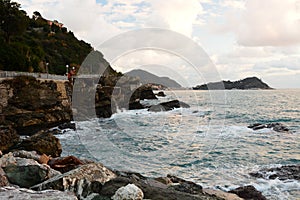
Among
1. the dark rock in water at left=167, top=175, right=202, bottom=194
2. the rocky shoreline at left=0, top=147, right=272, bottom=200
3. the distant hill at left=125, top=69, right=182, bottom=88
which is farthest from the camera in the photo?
the distant hill at left=125, top=69, right=182, bottom=88

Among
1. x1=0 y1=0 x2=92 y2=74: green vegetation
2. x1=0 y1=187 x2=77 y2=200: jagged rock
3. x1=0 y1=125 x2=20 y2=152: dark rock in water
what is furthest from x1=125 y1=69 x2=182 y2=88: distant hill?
x1=0 y1=0 x2=92 y2=74: green vegetation

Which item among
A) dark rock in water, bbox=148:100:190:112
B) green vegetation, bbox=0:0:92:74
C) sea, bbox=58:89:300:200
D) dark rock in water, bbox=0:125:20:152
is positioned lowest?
sea, bbox=58:89:300:200

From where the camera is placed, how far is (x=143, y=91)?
6278cm

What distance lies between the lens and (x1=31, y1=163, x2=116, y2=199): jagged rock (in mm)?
5016

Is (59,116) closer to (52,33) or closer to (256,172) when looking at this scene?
(256,172)

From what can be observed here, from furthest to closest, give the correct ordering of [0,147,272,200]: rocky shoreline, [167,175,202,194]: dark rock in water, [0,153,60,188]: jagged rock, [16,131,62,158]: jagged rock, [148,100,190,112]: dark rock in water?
[148,100,190,112]: dark rock in water
[16,131,62,158]: jagged rock
[167,175,202,194]: dark rock in water
[0,153,60,188]: jagged rock
[0,147,272,200]: rocky shoreline

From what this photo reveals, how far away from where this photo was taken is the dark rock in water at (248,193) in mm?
9337

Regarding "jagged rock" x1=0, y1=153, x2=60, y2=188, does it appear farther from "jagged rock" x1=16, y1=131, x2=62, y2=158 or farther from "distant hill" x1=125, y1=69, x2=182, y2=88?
"distant hill" x1=125, y1=69, x2=182, y2=88

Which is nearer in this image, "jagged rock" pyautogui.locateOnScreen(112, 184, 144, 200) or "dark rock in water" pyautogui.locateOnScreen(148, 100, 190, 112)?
"jagged rock" pyautogui.locateOnScreen(112, 184, 144, 200)

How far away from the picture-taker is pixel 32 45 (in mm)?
51531

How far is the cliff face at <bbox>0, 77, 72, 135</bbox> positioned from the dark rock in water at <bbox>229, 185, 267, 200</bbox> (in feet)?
54.1

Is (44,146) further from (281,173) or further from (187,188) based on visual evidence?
(281,173)

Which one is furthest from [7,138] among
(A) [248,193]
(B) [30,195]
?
(B) [30,195]

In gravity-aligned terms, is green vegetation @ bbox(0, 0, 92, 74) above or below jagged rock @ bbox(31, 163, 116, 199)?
above
